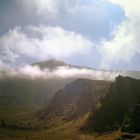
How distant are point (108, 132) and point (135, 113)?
2465 cm

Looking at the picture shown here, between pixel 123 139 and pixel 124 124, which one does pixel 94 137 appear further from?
pixel 123 139

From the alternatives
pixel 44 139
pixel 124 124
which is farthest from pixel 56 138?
pixel 124 124

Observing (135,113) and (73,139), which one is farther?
(73,139)

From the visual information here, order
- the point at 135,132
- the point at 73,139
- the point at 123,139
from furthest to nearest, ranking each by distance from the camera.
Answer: the point at 73,139
the point at 135,132
the point at 123,139

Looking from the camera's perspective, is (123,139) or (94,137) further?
(94,137)

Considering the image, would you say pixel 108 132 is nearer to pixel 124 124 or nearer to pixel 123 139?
pixel 124 124

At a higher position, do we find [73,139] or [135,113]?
[135,113]

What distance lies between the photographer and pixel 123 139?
153750 millimetres

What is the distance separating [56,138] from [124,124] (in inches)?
1581

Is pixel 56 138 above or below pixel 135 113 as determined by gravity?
below

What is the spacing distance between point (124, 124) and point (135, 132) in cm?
1919

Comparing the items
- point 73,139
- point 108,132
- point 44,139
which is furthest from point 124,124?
point 44,139

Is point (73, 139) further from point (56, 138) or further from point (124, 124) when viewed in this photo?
point (124, 124)

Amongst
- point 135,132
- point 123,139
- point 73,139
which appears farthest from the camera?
point 73,139
